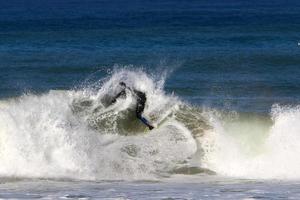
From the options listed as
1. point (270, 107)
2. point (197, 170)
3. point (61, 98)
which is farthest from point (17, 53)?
point (197, 170)

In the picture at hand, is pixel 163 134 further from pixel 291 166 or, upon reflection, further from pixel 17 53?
pixel 17 53

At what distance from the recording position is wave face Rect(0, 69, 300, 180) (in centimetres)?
1360

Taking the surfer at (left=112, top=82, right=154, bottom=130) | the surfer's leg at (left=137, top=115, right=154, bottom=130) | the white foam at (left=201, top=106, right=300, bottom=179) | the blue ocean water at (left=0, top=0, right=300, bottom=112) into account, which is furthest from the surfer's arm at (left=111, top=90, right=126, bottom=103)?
the blue ocean water at (left=0, top=0, right=300, bottom=112)

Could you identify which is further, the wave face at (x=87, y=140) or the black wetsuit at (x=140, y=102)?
the black wetsuit at (x=140, y=102)

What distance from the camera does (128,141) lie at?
47.8 feet

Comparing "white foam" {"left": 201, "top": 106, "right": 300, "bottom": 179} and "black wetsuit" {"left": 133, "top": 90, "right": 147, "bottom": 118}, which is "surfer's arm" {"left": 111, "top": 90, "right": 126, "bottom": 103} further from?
"white foam" {"left": 201, "top": 106, "right": 300, "bottom": 179}

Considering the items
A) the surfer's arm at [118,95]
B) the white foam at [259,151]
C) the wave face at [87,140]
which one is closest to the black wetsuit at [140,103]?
the wave face at [87,140]

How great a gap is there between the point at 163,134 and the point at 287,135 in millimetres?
2078

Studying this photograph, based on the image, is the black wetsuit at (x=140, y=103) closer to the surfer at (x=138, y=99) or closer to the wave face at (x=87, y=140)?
the surfer at (x=138, y=99)

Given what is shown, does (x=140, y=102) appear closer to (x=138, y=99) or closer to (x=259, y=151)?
(x=138, y=99)

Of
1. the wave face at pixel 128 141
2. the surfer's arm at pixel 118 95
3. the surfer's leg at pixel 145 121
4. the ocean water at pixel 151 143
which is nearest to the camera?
the ocean water at pixel 151 143

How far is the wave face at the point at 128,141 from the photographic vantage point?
44.6ft

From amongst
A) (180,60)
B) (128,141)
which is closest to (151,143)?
(128,141)

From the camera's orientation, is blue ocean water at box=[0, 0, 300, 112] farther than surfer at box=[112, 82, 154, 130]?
Yes
